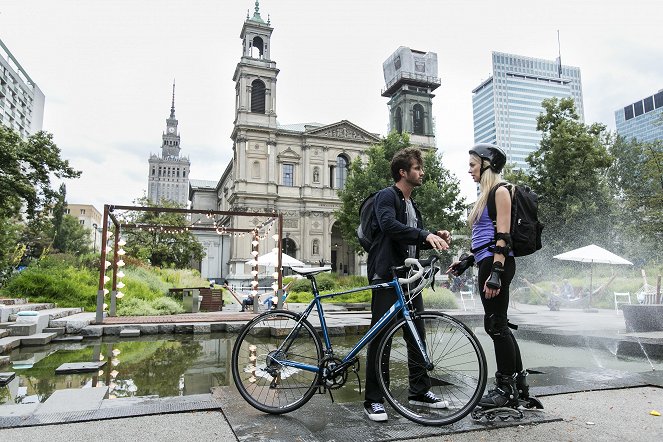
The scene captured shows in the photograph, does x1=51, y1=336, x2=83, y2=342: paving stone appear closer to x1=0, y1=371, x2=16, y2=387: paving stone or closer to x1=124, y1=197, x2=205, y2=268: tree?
x1=0, y1=371, x2=16, y2=387: paving stone

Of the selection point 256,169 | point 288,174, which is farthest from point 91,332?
point 288,174

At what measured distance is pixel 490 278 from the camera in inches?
108

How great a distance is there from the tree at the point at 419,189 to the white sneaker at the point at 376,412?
24.7m

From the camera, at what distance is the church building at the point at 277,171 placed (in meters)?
44.6

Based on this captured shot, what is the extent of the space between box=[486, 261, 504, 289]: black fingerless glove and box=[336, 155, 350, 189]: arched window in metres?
46.5

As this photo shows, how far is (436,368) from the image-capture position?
283cm

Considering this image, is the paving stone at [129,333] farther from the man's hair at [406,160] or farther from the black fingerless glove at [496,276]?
the black fingerless glove at [496,276]

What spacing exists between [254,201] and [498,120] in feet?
239

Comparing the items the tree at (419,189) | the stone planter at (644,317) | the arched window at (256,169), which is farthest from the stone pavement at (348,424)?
the arched window at (256,169)


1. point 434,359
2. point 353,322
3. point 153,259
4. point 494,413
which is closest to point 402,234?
point 434,359

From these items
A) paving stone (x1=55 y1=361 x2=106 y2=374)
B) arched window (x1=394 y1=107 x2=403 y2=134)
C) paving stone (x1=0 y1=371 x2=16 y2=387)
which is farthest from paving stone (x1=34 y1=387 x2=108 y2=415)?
arched window (x1=394 y1=107 x2=403 y2=134)

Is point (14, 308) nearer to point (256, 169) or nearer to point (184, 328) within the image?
point (184, 328)

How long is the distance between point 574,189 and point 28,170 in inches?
1001

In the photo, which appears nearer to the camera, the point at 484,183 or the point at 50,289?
the point at 484,183
